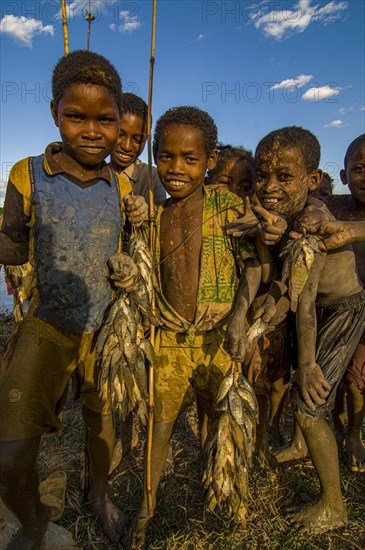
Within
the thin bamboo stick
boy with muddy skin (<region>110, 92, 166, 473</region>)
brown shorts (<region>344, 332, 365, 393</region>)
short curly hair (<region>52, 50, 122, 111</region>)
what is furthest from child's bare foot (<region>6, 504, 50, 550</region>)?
the thin bamboo stick

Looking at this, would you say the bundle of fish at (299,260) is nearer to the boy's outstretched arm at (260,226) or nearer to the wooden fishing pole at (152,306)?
the boy's outstretched arm at (260,226)

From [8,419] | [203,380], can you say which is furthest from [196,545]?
[8,419]

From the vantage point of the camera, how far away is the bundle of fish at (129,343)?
81.7 inches

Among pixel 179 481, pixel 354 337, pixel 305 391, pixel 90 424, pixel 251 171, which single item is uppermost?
pixel 251 171

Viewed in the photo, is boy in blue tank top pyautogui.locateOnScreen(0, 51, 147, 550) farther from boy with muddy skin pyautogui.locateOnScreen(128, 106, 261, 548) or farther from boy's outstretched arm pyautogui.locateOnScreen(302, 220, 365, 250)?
boy's outstretched arm pyautogui.locateOnScreen(302, 220, 365, 250)

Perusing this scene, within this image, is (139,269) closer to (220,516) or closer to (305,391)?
(305,391)

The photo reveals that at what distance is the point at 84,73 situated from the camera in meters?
2.05

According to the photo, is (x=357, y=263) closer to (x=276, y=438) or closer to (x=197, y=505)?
(x=276, y=438)

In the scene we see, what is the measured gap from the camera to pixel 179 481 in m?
3.04

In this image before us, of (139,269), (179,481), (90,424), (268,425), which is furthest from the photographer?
(268,425)

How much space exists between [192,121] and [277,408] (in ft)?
7.79

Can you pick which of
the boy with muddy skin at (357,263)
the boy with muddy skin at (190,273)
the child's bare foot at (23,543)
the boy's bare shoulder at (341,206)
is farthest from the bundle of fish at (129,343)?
the boy's bare shoulder at (341,206)

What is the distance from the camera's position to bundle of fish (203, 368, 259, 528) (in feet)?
7.02

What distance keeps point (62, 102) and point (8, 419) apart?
5.39ft
